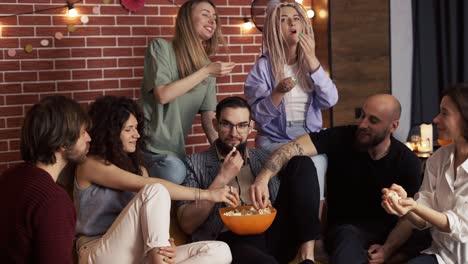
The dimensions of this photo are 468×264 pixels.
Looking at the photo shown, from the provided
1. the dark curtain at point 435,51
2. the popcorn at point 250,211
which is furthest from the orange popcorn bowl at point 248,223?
the dark curtain at point 435,51

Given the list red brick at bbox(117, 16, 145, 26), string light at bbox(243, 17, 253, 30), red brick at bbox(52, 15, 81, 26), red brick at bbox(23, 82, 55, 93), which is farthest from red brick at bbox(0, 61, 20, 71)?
string light at bbox(243, 17, 253, 30)

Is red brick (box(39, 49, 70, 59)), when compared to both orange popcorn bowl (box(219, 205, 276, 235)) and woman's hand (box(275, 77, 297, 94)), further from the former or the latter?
orange popcorn bowl (box(219, 205, 276, 235))

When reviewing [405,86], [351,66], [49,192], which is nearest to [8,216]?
[49,192]

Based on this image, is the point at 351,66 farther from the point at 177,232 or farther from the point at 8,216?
the point at 8,216

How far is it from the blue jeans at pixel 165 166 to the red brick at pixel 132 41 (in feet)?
3.73

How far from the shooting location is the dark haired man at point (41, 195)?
1991 millimetres

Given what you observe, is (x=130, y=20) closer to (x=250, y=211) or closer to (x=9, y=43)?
(x=9, y=43)

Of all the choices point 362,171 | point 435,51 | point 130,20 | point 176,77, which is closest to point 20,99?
point 130,20

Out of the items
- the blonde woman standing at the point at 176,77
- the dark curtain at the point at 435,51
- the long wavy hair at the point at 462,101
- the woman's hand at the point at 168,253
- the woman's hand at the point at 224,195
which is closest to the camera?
the woman's hand at the point at 168,253

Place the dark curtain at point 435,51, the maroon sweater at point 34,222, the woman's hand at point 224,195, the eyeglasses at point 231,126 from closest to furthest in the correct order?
the maroon sweater at point 34,222 → the woman's hand at point 224,195 → the eyeglasses at point 231,126 → the dark curtain at point 435,51

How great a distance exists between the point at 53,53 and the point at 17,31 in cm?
22

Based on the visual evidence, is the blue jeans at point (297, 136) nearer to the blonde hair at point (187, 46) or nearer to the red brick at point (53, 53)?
the blonde hair at point (187, 46)

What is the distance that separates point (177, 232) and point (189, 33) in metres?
0.92

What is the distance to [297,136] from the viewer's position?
11.0 ft
